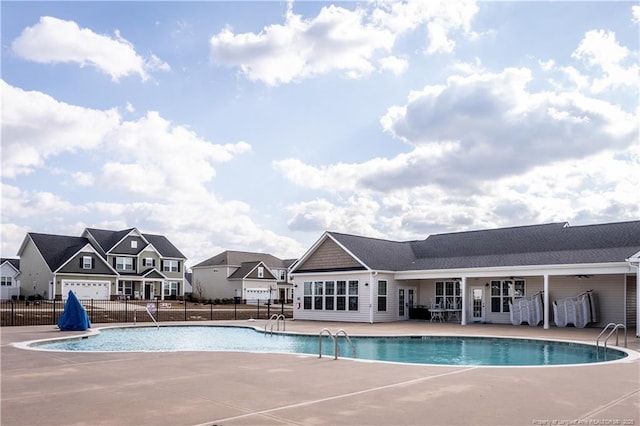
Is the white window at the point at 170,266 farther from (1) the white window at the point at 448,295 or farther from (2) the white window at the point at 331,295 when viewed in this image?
(1) the white window at the point at 448,295

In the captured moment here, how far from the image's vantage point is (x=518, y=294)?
87.4ft

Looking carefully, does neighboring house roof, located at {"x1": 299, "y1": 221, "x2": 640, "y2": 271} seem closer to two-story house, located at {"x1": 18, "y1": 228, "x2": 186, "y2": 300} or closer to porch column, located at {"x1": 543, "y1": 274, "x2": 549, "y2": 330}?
porch column, located at {"x1": 543, "y1": 274, "x2": 549, "y2": 330}

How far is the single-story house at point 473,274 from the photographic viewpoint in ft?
77.9

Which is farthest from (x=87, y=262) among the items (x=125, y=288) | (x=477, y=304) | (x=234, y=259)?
(x=477, y=304)

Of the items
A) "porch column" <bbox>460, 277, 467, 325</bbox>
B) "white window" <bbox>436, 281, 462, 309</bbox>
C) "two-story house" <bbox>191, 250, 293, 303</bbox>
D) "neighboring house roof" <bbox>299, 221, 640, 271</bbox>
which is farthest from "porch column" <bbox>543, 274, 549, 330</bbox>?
"two-story house" <bbox>191, 250, 293, 303</bbox>

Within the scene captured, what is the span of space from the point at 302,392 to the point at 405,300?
2185cm

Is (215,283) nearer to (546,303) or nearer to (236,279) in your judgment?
(236,279)

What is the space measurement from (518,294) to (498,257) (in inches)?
74.8

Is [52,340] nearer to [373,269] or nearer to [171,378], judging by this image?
[171,378]

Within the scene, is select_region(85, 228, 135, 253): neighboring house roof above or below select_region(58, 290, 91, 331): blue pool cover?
above

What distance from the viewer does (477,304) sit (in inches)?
1106

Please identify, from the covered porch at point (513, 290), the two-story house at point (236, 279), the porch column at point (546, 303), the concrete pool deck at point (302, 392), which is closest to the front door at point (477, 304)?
the covered porch at point (513, 290)

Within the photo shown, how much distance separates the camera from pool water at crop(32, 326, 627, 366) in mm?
15062

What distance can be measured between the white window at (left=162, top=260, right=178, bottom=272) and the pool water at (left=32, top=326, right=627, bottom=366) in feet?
113
